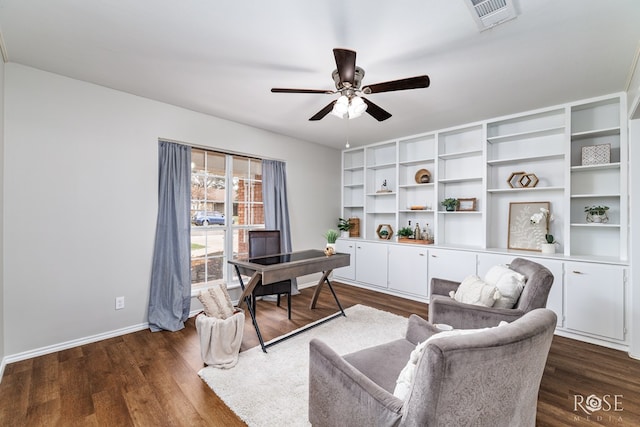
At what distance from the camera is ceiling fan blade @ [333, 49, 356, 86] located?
172 centimetres

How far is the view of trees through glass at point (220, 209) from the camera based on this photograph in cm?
370

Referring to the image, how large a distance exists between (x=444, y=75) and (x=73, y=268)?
3991 mm

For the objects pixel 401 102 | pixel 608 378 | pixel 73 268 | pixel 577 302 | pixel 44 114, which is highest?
pixel 401 102

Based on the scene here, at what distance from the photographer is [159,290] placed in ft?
10.3

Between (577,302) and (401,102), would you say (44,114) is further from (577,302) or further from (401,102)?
(577,302)

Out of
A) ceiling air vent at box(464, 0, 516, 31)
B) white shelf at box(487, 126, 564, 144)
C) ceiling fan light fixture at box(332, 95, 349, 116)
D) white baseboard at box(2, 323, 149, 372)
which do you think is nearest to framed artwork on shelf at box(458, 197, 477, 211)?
white shelf at box(487, 126, 564, 144)

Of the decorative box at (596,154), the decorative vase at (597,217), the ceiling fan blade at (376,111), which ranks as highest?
the ceiling fan blade at (376,111)

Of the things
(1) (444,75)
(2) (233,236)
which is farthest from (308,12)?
(2) (233,236)

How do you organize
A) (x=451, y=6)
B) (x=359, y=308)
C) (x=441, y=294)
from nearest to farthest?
(x=451, y=6) → (x=441, y=294) → (x=359, y=308)

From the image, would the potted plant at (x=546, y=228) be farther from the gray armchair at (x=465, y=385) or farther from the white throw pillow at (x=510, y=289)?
the gray armchair at (x=465, y=385)

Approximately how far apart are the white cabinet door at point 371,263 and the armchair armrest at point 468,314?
226 cm

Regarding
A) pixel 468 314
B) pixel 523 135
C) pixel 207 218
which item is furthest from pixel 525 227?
pixel 207 218

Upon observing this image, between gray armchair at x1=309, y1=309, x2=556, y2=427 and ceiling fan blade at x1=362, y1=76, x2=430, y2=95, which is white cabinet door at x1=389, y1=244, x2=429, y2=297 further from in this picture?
gray armchair at x1=309, y1=309, x2=556, y2=427

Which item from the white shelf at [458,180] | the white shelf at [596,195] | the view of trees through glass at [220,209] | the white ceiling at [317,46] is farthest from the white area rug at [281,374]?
the white ceiling at [317,46]
